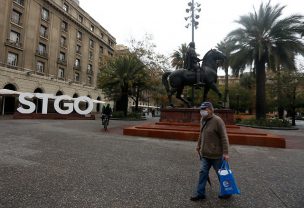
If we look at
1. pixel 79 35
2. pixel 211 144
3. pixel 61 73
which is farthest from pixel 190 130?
pixel 79 35

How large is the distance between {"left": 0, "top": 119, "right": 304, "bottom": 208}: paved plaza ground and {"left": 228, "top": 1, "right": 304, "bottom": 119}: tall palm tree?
1675 cm

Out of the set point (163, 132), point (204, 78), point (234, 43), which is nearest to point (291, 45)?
point (234, 43)

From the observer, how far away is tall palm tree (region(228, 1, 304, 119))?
68.9 feet

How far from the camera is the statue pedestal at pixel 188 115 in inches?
484

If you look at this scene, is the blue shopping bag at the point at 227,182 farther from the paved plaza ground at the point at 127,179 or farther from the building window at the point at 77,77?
the building window at the point at 77,77

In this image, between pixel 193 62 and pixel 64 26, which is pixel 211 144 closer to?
pixel 193 62

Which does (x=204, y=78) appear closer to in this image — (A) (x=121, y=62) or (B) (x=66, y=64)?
(A) (x=121, y=62)

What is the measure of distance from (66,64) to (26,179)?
38.7 metres

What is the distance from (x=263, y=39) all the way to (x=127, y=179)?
21.7 meters

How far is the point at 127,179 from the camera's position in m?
4.63

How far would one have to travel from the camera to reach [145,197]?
3744mm

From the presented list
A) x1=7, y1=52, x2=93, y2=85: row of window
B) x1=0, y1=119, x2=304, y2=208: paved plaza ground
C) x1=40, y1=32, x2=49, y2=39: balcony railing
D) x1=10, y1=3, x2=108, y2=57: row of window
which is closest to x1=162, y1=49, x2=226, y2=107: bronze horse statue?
x1=0, y1=119, x2=304, y2=208: paved plaza ground

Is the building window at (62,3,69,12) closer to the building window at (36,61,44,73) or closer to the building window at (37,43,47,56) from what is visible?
the building window at (37,43,47,56)

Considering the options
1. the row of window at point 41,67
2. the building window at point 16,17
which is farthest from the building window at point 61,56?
the building window at point 16,17
